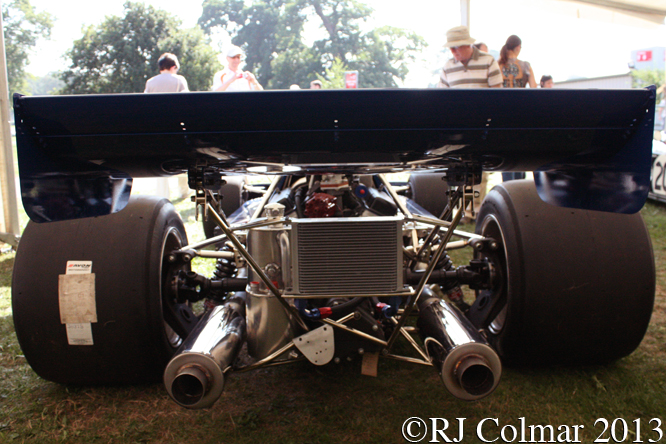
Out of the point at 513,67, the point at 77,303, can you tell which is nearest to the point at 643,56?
the point at 513,67

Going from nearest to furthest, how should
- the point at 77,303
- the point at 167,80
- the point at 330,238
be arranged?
the point at 330,238
the point at 77,303
the point at 167,80

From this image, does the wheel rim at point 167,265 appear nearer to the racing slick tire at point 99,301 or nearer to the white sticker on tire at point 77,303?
the racing slick tire at point 99,301

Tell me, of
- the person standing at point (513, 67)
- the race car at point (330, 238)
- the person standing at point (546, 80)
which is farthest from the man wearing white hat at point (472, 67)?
the person standing at point (546, 80)

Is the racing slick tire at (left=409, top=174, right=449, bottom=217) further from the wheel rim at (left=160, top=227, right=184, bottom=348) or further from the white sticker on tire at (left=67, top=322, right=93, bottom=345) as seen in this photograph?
the white sticker on tire at (left=67, top=322, right=93, bottom=345)

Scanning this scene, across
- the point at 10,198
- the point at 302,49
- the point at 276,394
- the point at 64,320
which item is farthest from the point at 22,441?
the point at 302,49

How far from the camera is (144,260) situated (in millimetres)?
2420

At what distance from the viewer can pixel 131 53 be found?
96.1 feet

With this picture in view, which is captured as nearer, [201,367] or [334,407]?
[201,367]

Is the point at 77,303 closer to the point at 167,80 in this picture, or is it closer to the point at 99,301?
the point at 99,301

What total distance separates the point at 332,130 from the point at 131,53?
101 ft

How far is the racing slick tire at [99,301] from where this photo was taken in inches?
93.8

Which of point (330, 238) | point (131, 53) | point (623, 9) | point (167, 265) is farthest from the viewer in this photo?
point (131, 53)

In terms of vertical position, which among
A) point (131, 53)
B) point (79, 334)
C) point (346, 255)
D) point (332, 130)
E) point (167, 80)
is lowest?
point (79, 334)

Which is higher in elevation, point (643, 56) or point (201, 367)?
point (643, 56)
